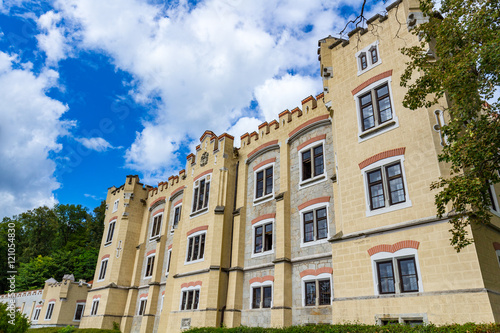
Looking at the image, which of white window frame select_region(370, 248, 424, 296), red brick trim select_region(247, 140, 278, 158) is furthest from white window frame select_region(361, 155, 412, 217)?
red brick trim select_region(247, 140, 278, 158)

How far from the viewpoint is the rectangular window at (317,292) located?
15516 millimetres

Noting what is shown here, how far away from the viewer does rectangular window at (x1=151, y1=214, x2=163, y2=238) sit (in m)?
31.6

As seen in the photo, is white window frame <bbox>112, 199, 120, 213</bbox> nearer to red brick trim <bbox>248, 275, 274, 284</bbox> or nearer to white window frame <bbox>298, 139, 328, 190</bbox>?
red brick trim <bbox>248, 275, 274, 284</bbox>

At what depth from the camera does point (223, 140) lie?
2462 centimetres

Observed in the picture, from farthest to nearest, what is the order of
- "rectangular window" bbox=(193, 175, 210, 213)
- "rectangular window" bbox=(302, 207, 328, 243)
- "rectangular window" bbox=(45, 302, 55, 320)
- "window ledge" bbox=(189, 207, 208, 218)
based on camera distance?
"rectangular window" bbox=(45, 302, 55, 320) < "rectangular window" bbox=(193, 175, 210, 213) < "window ledge" bbox=(189, 207, 208, 218) < "rectangular window" bbox=(302, 207, 328, 243)

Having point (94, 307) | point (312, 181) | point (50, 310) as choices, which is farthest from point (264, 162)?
point (50, 310)

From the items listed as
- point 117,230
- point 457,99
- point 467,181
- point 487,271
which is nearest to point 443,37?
point 457,99

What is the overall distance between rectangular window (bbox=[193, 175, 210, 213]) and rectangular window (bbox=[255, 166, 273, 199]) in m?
4.23

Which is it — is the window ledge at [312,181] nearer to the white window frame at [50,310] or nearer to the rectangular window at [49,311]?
the white window frame at [50,310]

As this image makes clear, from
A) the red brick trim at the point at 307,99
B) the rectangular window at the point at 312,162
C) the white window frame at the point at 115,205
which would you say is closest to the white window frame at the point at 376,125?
the rectangular window at the point at 312,162

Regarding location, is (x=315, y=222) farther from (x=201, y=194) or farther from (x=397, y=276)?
(x=201, y=194)

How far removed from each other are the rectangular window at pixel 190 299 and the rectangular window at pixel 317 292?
25.6 feet

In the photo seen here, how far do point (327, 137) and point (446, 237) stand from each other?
8.68 metres

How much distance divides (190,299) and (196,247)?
3339 mm
